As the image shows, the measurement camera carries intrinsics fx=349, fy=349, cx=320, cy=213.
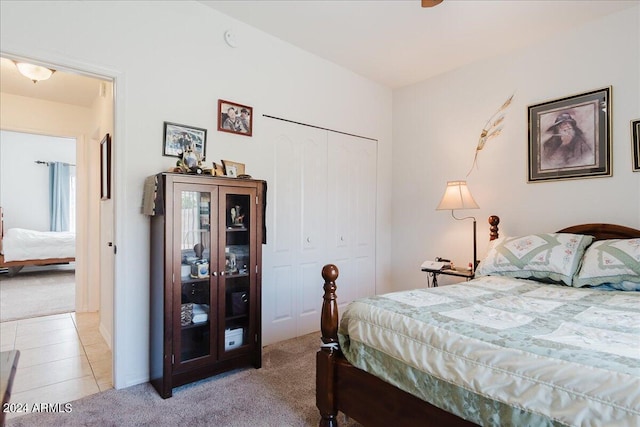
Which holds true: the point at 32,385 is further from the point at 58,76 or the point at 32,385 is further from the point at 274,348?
the point at 58,76

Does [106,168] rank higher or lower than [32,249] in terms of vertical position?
higher

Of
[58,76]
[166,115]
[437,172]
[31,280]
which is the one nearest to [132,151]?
[166,115]

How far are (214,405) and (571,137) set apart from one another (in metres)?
3.33

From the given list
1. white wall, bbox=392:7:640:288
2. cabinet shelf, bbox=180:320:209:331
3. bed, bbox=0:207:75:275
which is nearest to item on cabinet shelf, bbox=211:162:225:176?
cabinet shelf, bbox=180:320:209:331

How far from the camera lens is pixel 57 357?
2840 millimetres

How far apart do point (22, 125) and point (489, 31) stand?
478 cm

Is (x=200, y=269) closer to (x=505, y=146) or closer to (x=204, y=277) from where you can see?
(x=204, y=277)

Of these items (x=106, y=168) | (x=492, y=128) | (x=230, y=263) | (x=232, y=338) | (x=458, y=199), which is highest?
(x=492, y=128)

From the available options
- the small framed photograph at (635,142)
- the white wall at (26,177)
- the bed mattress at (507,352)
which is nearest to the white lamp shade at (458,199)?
the small framed photograph at (635,142)

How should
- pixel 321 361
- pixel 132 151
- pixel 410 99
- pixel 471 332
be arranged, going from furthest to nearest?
pixel 410 99, pixel 132 151, pixel 321 361, pixel 471 332

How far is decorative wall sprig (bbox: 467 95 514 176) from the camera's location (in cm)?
329

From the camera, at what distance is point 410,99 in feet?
13.4

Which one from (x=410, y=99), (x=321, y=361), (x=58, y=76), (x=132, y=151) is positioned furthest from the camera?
(x=410, y=99)

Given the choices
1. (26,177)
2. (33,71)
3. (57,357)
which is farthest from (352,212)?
(26,177)
